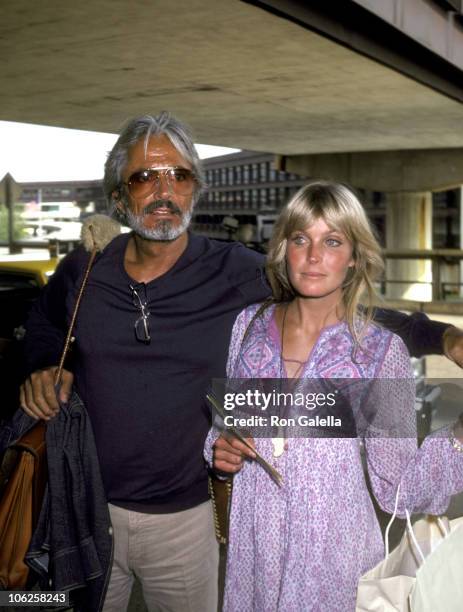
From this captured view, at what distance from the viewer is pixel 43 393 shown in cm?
229

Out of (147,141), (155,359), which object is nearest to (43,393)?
(155,359)

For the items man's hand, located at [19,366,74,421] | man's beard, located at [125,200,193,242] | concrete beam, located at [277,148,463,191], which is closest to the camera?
man's hand, located at [19,366,74,421]

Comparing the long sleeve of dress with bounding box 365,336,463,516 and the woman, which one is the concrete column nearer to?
the woman

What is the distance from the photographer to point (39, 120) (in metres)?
18.1

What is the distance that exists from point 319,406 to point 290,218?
54 centimetres

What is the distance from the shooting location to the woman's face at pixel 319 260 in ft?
6.70

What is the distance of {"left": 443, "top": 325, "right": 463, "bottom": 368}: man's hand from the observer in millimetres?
1965

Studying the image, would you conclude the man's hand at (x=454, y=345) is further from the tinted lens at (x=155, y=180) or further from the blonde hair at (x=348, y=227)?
the tinted lens at (x=155, y=180)

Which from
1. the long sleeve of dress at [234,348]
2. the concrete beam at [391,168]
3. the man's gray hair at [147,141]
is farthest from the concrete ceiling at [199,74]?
the long sleeve of dress at [234,348]

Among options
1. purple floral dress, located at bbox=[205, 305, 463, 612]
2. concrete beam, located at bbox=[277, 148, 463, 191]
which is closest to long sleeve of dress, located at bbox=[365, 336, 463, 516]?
purple floral dress, located at bbox=[205, 305, 463, 612]

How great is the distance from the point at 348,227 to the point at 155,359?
729mm

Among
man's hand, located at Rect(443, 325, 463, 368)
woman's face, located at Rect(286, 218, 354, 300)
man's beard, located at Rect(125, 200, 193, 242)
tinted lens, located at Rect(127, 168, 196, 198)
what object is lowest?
man's hand, located at Rect(443, 325, 463, 368)

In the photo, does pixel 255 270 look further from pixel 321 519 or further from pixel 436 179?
pixel 436 179

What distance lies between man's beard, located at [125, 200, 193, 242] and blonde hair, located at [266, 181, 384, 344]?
14.2 inches
